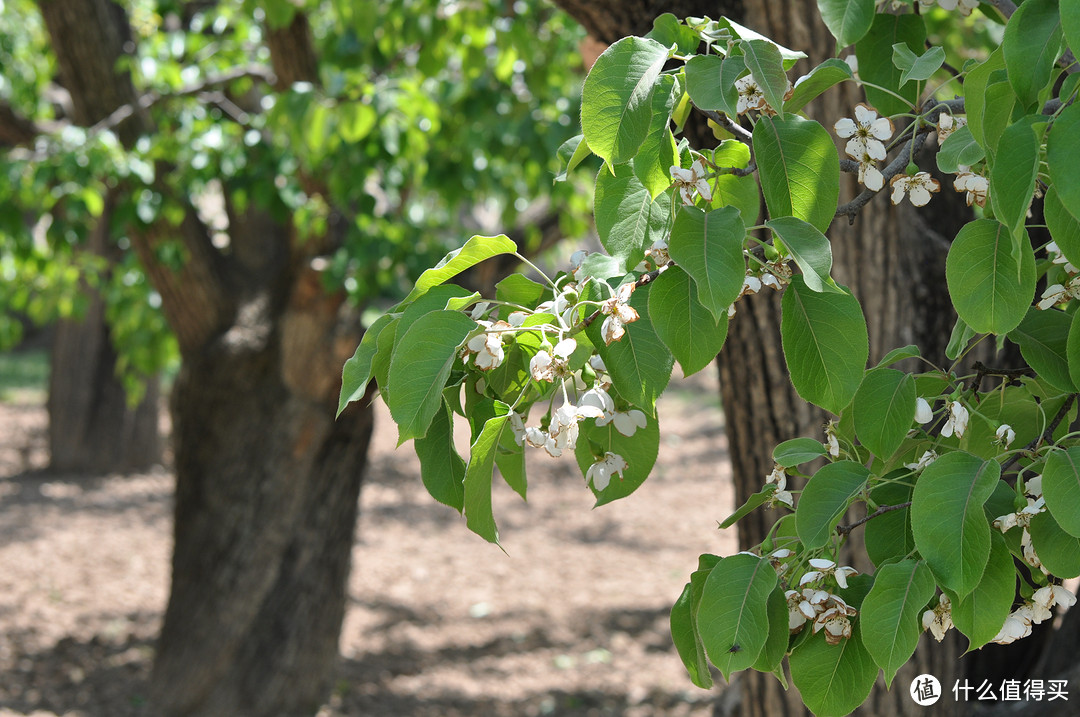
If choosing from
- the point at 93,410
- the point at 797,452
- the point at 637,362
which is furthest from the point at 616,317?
the point at 93,410

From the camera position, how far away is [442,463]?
0.86m

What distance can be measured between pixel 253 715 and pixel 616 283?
3.42 m

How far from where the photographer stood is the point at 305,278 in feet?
11.0

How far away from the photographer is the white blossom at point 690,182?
0.78 metres

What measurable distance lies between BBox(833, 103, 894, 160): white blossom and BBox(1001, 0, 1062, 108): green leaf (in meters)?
0.17

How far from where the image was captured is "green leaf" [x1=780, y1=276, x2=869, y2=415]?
78 cm

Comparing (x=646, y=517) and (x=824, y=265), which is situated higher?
(x=824, y=265)

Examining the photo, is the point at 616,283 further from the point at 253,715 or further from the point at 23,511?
the point at 23,511

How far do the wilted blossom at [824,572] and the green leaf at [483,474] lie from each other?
27cm

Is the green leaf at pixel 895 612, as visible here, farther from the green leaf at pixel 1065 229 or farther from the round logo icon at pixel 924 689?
the round logo icon at pixel 924 689

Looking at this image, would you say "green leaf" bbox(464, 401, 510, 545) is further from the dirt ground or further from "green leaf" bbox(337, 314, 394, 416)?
the dirt ground

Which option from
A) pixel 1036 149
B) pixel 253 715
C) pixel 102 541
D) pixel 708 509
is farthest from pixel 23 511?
pixel 1036 149

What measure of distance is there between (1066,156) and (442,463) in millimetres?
548

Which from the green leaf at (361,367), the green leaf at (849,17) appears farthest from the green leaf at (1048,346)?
the green leaf at (361,367)
